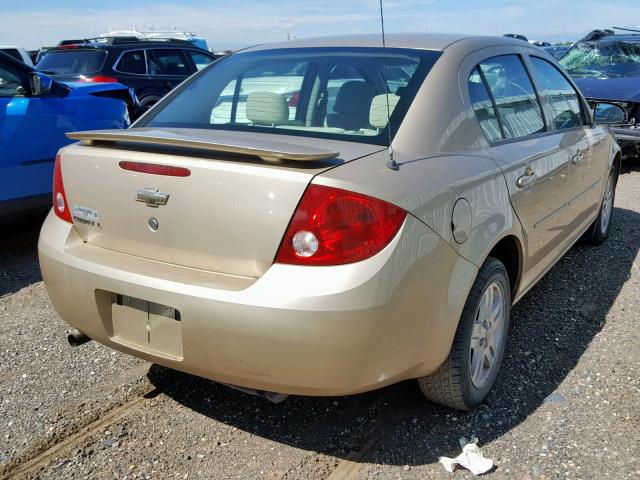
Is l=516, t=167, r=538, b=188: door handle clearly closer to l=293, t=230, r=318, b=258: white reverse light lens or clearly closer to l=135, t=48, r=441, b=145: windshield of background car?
l=135, t=48, r=441, b=145: windshield of background car

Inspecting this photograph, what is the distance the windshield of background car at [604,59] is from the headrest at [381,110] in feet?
26.2

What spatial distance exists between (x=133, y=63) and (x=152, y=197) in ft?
28.5

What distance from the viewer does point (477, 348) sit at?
2.75 metres

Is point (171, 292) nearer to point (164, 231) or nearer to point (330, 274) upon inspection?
point (164, 231)

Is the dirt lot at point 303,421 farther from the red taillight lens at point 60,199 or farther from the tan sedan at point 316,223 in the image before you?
the red taillight lens at point 60,199

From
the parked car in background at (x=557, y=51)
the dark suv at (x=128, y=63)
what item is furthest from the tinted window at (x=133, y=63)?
the parked car in background at (x=557, y=51)

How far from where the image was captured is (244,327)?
6.81ft

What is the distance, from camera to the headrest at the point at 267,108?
2.80 m

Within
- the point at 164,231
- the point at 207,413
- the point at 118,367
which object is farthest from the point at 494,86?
the point at 118,367

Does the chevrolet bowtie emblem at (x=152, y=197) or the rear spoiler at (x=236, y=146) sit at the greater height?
the rear spoiler at (x=236, y=146)

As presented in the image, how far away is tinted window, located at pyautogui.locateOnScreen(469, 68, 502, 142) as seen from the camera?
9.31ft

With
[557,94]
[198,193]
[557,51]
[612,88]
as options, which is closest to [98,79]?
[612,88]

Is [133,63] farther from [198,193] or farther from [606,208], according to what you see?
[198,193]

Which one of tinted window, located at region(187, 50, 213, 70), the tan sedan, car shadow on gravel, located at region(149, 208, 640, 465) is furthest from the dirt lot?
tinted window, located at region(187, 50, 213, 70)
